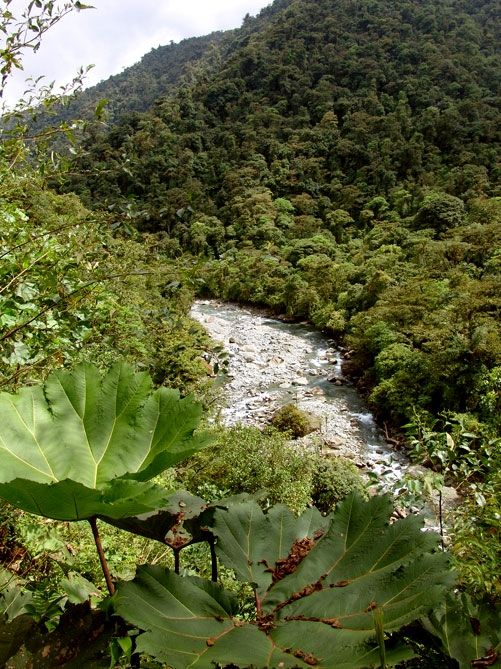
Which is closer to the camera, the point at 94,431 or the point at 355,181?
the point at 94,431

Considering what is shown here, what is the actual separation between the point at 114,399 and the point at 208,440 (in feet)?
0.55

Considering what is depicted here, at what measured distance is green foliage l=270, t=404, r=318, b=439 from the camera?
30.7 feet

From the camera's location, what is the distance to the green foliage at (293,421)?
9344 millimetres

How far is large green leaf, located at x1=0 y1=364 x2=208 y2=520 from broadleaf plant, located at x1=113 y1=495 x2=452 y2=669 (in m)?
0.14

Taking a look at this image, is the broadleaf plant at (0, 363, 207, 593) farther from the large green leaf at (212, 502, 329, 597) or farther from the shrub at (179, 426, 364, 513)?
the shrub at (179, 426, 364, 513)

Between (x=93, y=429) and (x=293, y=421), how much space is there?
9170 mm

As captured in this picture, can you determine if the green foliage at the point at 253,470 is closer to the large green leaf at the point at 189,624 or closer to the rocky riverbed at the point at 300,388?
the rocky riverbed at the point at 300,388

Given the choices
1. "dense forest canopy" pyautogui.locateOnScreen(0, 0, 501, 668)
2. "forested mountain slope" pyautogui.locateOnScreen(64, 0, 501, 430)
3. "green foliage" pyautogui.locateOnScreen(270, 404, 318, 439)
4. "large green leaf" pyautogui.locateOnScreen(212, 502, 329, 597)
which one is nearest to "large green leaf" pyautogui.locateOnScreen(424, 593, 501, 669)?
"dense forest canopy" pyautogui.locateOnScreen(0, 0, 501, 668)

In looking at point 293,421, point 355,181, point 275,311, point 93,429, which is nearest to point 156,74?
point 355,181

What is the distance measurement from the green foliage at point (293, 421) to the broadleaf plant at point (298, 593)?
28.4ft

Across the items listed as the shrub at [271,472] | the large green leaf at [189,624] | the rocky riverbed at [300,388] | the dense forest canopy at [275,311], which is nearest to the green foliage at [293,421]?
the dense forest canopy at [275,311]

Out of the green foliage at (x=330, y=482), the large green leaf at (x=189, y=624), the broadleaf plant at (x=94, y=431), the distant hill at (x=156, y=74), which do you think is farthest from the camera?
the distant hill at (x=156, y=74)

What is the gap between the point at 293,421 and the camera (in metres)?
9.52

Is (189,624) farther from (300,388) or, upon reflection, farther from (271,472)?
(300,388)
